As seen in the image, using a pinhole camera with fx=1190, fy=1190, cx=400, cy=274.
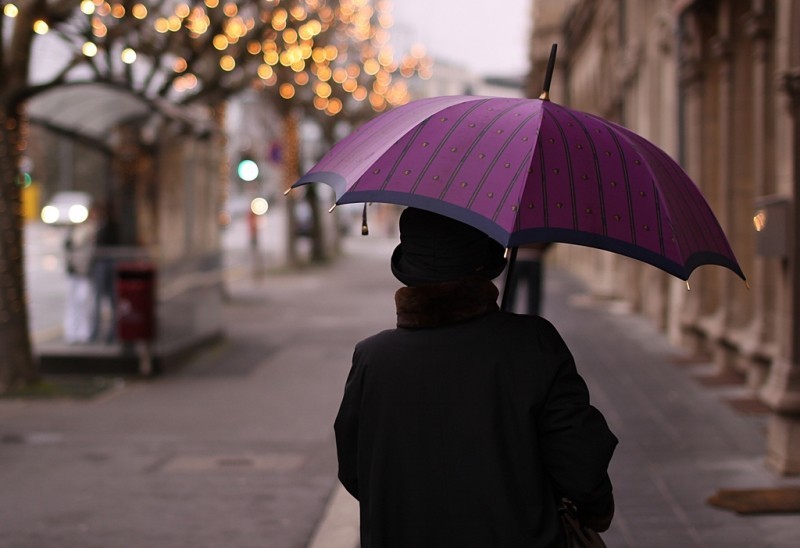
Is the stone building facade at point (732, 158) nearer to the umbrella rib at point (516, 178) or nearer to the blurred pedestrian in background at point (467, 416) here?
the umbrella rib at point (516, 178)

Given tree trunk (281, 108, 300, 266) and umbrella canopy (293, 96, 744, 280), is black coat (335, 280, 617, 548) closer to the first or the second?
umbrella canopy (293, 96, 744, 280)

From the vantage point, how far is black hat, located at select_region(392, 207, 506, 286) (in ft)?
9.36

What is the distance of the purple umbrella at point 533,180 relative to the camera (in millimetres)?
2879

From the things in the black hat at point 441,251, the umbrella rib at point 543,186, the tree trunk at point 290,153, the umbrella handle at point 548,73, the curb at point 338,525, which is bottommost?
the curb at point 338,525

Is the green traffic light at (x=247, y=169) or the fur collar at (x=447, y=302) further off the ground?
the green traffic light at (x=247, y=169)

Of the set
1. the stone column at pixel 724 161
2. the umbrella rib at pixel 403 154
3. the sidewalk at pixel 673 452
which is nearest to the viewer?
the umbrella rib at pixel 403 154

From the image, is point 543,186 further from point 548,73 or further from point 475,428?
point 475,428

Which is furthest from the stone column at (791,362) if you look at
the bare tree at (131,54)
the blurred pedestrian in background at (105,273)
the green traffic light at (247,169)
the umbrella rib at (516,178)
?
the green traffic light at (247,169)

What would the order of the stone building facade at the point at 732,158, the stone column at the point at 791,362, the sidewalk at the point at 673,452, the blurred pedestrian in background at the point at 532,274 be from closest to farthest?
the sidewalk at the point at 673,452 < the stone column at the point at 791,362 < the stone building facade at the point at 732,158 < the blurred pedestrian in background at the point at 532,274

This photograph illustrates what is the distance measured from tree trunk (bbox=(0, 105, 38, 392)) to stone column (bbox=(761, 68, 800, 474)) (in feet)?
22.8

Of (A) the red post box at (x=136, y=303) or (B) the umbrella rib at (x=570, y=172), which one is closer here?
(B) the umbrella rib at (x=570, y=172)

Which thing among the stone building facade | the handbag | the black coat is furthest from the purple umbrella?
the stone building facade

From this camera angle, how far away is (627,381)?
37.1 ft

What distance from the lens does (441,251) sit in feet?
9.37
